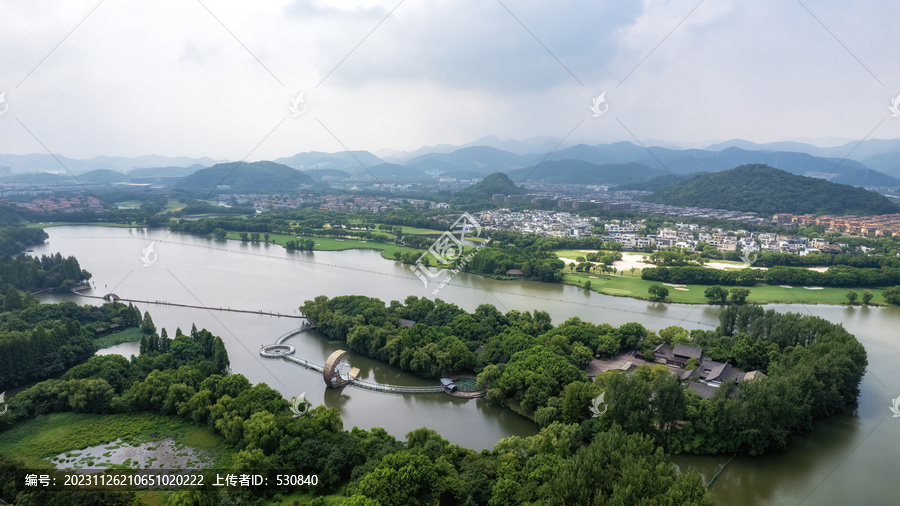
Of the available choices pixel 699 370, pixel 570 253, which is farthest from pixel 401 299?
pixel 570 253

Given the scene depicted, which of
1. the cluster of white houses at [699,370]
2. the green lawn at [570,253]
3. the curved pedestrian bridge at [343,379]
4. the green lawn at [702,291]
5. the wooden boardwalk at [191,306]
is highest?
the green lawn at [570,253]

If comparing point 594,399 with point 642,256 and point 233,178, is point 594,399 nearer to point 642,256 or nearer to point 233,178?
point 642,256

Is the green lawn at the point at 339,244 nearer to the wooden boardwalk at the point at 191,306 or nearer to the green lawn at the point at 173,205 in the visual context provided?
the wooden boardwalk at the point at 191,306

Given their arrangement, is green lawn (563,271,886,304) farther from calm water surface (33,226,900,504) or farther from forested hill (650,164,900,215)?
forested hill (650,164,900,215)

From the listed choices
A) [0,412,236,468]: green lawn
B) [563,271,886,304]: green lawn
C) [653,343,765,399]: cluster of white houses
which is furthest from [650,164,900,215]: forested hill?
[0,412,236,468]: green lawn

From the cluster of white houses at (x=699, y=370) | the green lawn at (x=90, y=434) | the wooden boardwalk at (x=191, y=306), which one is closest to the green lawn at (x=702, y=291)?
the cluster of white houses at (x=699, y=370)

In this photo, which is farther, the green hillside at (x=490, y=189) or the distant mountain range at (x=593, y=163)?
the distant mountain range at (x=593, y=163)

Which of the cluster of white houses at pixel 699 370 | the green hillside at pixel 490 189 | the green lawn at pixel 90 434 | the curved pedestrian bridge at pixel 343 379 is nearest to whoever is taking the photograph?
the green lawn at pixel 90 434

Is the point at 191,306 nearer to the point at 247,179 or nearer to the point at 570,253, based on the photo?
the point at 570,253
